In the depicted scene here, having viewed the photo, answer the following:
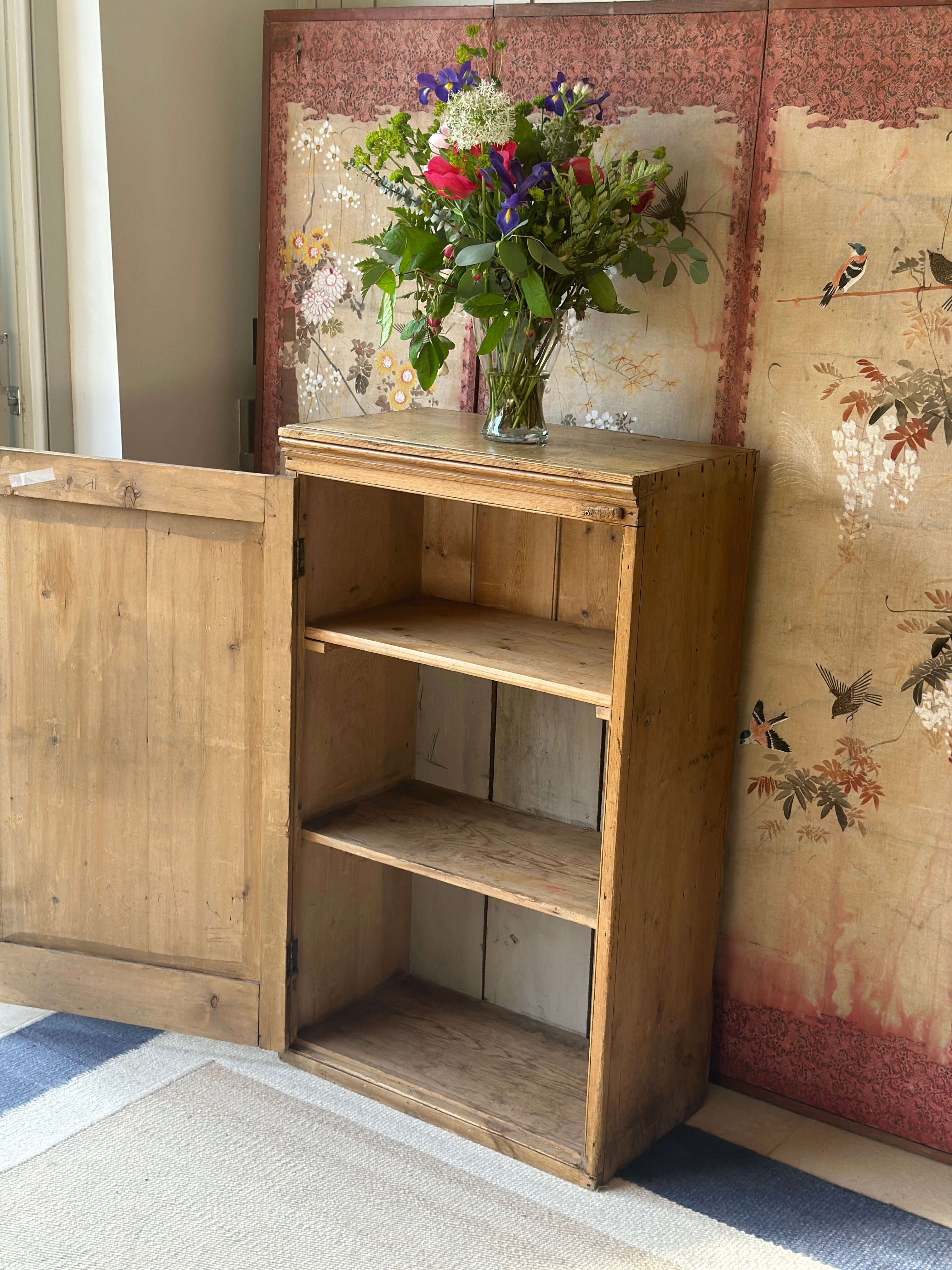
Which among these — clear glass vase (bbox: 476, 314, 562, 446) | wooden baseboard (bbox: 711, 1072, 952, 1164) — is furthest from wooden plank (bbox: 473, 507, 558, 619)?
wooden baseboard (bbox: 711, 1072, 952, 1164)

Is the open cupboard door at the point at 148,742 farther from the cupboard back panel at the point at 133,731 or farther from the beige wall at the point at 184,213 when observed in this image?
the beige wall at the point at 184,213

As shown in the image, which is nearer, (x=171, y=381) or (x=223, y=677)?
(x=223, y=677)

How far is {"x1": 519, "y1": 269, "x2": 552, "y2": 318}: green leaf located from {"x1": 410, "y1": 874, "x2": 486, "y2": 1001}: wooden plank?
1272 mm

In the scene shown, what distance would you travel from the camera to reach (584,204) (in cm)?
184

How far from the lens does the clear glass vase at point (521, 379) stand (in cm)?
198

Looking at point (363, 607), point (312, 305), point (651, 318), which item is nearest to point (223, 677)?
point (363, 607)

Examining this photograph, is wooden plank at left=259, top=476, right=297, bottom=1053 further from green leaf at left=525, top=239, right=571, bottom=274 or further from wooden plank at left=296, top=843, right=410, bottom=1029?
green leaf at left=525, top=239, right=571, bottom=274

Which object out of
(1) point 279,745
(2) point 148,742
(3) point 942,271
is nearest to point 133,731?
(2) point 148,742

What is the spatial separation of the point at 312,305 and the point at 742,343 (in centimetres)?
97

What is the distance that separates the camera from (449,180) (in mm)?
1883

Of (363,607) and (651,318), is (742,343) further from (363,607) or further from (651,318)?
(363,607)

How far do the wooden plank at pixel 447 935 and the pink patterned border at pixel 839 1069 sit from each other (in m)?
0.54

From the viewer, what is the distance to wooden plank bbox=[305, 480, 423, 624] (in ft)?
7.32

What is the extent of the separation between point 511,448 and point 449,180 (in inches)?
17.0
